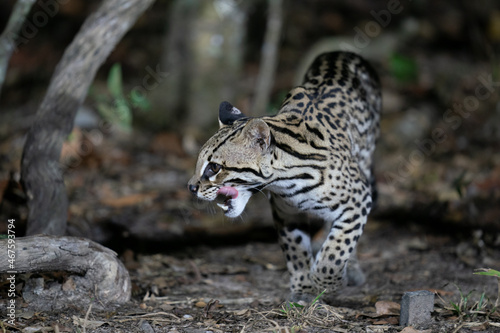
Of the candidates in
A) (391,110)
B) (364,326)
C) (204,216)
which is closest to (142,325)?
(364,326)

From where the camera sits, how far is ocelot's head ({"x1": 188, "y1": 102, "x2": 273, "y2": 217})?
15.8ft

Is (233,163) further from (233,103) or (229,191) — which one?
(233,103)

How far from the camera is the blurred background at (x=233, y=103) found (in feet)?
26.1

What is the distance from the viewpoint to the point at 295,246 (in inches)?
230

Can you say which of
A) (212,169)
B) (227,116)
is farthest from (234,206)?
(227,116)

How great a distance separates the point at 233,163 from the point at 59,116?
1871 millimetres

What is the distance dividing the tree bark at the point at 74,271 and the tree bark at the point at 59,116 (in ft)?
2.81

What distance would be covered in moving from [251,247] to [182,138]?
384 cm

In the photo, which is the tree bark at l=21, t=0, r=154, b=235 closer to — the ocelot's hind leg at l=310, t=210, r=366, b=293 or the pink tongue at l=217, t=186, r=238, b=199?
the pink tongue at l=217, t=186, r=238, b=199

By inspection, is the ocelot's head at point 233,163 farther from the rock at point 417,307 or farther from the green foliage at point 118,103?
the green foliage at point 118,103

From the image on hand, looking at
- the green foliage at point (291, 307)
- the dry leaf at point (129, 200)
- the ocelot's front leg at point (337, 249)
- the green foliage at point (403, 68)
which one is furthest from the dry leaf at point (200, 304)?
the green foliage at point (403, 68)

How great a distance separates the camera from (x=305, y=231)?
233 inches

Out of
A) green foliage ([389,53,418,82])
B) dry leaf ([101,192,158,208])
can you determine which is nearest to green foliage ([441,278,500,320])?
dry leaf ([101,192,158,208])

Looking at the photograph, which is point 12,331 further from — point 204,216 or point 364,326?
point 204,216
